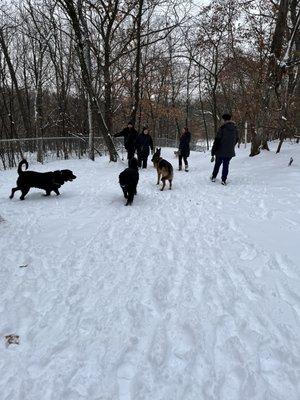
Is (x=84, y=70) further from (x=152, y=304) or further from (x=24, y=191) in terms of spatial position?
(x=152, y=304)

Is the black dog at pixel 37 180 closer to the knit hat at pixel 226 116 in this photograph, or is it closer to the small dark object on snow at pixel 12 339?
the knit hat at pixel 226 116

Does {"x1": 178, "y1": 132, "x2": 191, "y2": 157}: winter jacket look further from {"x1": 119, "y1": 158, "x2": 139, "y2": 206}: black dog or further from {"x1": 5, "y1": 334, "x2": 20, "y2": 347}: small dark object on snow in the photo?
{"x1": 5, "y1": 334, "x2": 20, "y2": 347}: small dark object on snow

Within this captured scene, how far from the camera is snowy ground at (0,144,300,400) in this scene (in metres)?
2.52

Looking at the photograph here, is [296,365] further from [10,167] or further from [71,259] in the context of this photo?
[10,167]

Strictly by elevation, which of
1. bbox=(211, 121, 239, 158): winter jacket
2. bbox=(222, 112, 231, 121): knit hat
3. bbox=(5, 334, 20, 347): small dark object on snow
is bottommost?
bbox=(5, 334, 20, 347): small dark object on snow

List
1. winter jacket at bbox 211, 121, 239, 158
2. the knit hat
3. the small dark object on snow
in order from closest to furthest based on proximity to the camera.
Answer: the small dark object on snow, the knit hat, winter jacket at bbox 211, 121, 239, 158

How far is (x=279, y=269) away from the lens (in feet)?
13.8

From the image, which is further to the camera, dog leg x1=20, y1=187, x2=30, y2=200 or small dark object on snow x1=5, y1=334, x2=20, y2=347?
dog leg x1=20, y1=187, x2=30, y2=200

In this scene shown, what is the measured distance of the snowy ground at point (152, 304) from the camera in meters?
2.52

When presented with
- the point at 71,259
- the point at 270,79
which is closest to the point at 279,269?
the point at 71,259

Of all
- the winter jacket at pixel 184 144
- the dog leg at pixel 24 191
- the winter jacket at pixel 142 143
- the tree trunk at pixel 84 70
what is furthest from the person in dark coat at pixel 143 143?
the dog leg at pixel 24 191

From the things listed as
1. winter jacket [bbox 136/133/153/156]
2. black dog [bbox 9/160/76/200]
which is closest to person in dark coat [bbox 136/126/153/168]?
winter jacket [bbox 136/133/153/156]

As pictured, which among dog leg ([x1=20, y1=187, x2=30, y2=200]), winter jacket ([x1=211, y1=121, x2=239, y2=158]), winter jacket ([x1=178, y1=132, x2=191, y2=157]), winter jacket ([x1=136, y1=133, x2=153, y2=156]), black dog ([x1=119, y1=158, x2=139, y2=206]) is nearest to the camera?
black dog ([x1=119, y1=158, x2=139, y2=206])

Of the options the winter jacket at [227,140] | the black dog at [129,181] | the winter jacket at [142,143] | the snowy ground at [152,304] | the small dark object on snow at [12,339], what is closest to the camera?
the snowy ground at [152,304]
